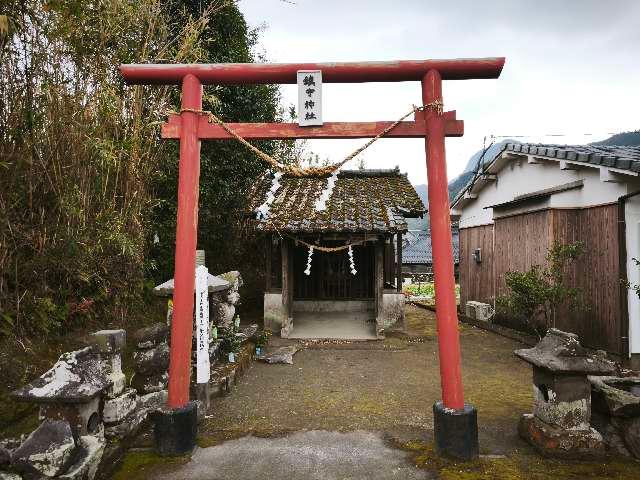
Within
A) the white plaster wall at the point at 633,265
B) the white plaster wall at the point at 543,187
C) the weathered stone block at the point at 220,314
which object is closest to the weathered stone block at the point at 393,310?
the white plaster wall at the point at 543,187

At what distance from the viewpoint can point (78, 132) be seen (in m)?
5.53

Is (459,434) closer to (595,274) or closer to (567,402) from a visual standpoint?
(567,402)

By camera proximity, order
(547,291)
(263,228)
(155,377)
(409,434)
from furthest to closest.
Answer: (263,228), (547,291), (155,377), (409,434)

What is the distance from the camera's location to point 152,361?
518 centimetres

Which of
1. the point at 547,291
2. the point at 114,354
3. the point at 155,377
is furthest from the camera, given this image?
the point at 547,291

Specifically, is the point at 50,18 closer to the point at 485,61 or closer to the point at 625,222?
the point at 485,61

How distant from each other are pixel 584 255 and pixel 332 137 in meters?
6.38

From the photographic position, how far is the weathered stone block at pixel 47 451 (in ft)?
9.33

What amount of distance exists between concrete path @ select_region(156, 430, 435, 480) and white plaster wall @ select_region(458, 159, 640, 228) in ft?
20.2

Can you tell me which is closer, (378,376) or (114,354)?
(114,354)

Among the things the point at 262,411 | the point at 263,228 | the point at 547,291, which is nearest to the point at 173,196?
the point at 263,228

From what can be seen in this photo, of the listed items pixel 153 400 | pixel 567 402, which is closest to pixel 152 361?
pixel 153 400

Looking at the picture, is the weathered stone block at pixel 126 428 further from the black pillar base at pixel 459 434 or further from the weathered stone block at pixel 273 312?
the weathered stone block at pixel 273 312

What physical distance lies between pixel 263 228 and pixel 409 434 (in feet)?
19.8
